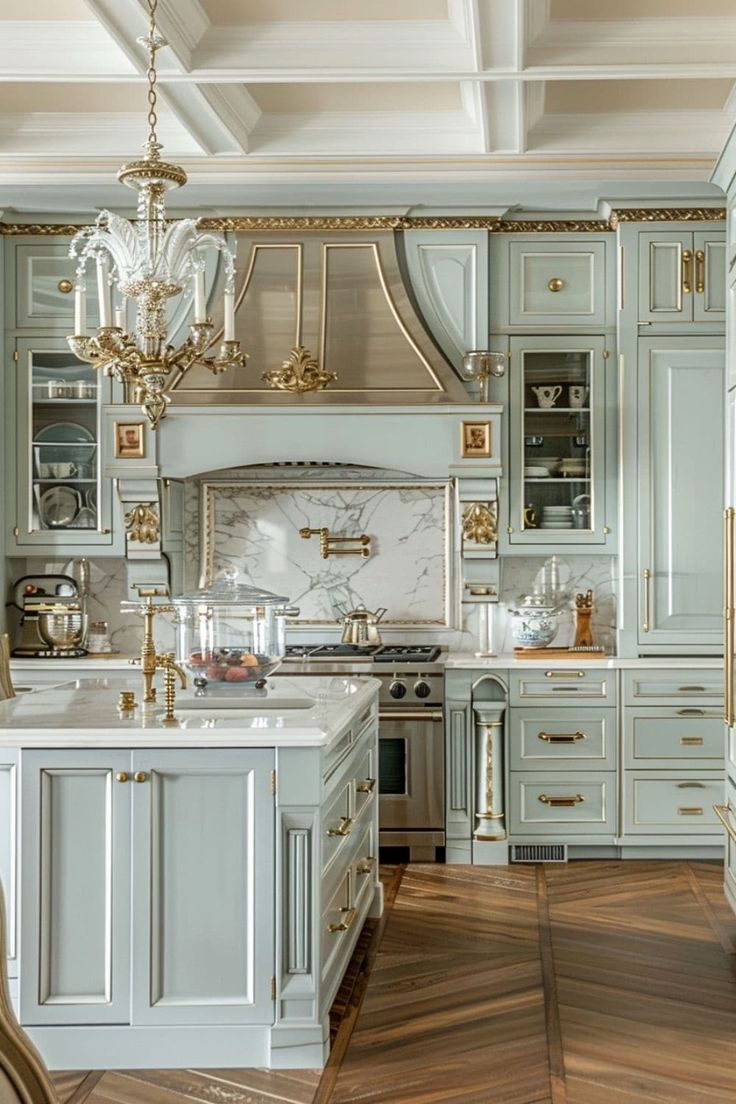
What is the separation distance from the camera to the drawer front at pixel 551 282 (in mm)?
5879

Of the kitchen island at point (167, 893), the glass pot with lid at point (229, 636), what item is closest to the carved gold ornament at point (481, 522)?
the glass pot with lid at point (229, 636)

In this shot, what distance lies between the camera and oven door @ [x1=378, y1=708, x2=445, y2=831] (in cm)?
554

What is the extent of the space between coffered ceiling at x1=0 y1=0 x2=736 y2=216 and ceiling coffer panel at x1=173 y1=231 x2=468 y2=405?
0.23 m

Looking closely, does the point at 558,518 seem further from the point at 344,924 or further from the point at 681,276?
the point at 344,924

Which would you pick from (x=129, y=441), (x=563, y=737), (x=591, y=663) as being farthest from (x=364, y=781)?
(x=129, y=441)

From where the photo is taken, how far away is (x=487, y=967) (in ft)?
13.3

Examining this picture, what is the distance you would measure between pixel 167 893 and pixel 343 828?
25.2 inches

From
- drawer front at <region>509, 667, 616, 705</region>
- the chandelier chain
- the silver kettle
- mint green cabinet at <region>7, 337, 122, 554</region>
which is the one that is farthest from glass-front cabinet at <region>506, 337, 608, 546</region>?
the chandelier chain

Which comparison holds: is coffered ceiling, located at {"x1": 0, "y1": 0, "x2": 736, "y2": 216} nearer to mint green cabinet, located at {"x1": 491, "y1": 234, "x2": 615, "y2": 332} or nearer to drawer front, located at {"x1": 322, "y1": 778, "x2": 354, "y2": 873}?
mint green cabinet, located at {"x1": 491, "y1": 234, "x2": 615, "y2": 332}

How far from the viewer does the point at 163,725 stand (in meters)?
3.25

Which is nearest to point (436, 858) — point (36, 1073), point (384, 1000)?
point (384, 1000)

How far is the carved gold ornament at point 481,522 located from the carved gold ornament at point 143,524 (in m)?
1.42

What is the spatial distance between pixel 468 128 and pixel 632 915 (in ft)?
10.5

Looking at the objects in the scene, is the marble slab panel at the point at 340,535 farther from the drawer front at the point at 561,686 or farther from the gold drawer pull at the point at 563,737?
the gold drawer pull at the point at 563,737
